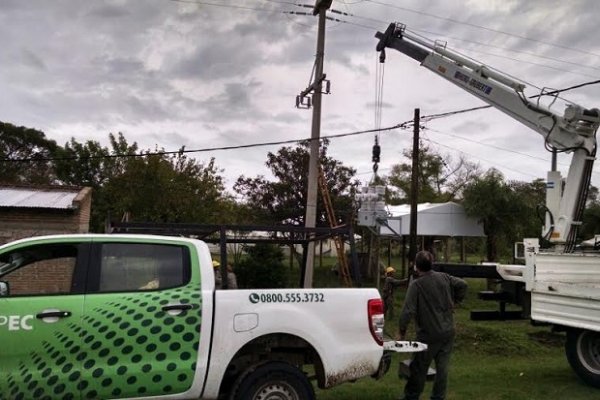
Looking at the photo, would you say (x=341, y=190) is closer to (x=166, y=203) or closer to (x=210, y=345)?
(x=166, y=203)

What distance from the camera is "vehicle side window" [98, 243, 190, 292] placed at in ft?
15.5

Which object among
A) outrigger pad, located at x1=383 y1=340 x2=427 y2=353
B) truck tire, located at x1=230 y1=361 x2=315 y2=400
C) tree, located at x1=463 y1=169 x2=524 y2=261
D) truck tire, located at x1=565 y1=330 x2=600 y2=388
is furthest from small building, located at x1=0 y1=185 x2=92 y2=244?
tree, located at x1=463 y1=169 x2=524 y2=261

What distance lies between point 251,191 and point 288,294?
22.1 metres

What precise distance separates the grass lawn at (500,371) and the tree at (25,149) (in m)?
36.9

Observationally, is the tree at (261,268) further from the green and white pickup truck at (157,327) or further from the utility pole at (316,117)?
the green and white pickup truck at (157,327)

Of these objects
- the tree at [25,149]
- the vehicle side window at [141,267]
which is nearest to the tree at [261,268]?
the vehicle side window at [141,267]

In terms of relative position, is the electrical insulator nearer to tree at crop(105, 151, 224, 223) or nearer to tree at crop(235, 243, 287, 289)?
tree at crop(235, 243, 287, 289)

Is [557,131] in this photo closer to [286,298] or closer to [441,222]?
[286,298]

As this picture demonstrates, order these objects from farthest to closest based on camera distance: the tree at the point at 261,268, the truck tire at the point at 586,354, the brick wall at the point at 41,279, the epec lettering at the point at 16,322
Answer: the tree at the point at 261,268 → the truck tire at the point at 586,354 → the brick wall at the point at 41,279 → the epec lettering at the point at 16,322

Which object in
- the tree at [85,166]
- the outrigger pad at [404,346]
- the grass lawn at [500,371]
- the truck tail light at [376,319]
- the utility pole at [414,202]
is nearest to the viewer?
the truck tail light at [376,319]

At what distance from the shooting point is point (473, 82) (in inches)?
493

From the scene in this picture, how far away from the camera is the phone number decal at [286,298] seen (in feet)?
16.4

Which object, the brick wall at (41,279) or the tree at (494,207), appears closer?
the brick wall at (41,279)

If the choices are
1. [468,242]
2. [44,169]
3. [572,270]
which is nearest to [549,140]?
[572,270]
